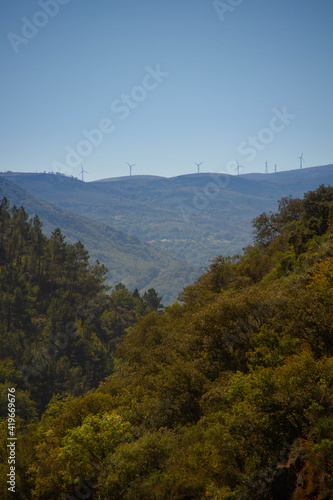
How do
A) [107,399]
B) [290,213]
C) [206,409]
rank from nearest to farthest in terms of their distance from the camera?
[206,409]
[107,399]
[290,213]

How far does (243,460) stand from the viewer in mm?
17906

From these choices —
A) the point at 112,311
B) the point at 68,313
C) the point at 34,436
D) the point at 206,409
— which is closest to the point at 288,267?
the point at 206,409

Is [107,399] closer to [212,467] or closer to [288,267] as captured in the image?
[212,467]

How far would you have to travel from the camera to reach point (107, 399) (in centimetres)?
2995

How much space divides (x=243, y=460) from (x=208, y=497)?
2.42 metres

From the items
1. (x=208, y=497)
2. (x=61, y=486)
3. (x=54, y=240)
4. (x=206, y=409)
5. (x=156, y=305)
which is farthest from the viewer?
(x=156, y=305)

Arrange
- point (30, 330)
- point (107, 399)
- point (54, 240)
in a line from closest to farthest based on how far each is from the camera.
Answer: point (107, 399)
point (30, 330)
point (54, 240)

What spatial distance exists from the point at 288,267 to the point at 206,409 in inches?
986

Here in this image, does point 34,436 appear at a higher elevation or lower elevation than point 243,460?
lower

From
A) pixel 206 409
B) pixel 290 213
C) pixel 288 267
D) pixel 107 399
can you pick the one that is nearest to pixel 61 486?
pixel 107 399

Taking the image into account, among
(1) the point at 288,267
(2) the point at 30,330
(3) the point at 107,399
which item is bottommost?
(2) the point at 30,330

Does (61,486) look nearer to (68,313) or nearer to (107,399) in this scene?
(107,399)

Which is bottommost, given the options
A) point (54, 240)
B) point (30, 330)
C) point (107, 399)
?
point (30, 330)

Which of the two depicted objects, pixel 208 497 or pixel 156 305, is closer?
pixel 208 497
